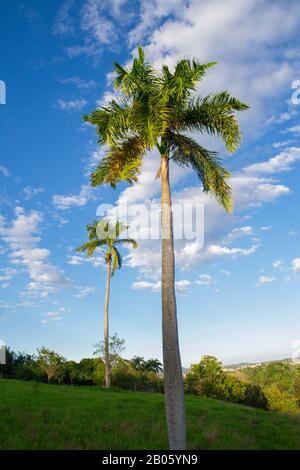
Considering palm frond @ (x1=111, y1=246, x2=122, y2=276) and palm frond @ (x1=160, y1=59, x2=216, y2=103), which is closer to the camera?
palm frond @ (x1=160, y1=59, x2=216, y2=103)

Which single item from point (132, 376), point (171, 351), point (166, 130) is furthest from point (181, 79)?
point (132, 376)

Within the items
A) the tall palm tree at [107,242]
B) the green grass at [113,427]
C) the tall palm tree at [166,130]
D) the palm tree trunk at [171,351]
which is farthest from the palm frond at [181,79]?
the tall palm tree at [107,242]

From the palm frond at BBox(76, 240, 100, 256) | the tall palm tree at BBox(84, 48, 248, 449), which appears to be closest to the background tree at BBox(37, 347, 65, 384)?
the palm frond at BBox(76, 240, 100, 256)

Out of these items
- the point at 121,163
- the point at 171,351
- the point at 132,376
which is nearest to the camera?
the point at 171,351

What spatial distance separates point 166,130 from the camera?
53.7 ft

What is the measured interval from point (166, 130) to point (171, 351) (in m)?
8.21

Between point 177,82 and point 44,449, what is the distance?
13.5 meters

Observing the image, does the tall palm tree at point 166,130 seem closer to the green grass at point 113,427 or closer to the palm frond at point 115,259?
the green grass at point 113,427

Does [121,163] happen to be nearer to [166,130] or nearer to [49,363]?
[166,130]

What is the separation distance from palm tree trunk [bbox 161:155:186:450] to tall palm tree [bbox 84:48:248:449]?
0.03 m

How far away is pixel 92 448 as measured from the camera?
1533 cm

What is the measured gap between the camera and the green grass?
16203mm

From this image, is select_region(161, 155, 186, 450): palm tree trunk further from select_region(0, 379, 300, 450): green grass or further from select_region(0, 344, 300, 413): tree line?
select_region(0, 344, 300, 413): tree line
